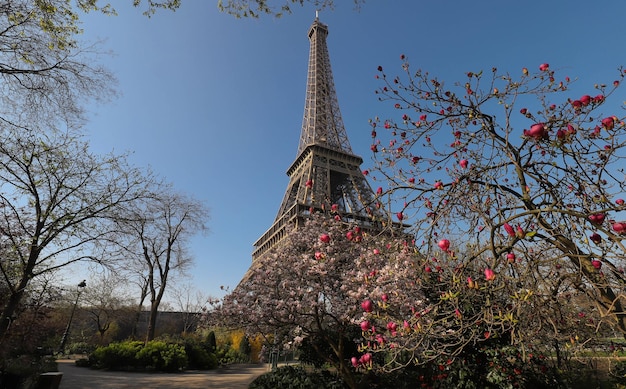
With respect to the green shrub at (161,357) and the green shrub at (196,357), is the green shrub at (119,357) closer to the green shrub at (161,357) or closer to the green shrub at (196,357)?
the green shrub at (161,357)

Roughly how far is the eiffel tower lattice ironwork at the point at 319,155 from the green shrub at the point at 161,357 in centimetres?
1271

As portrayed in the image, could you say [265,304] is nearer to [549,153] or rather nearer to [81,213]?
[81,213]

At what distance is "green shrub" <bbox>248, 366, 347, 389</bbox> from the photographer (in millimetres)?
7941

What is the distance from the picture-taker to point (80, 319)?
32.0 meters

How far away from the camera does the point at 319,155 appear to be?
31.5m

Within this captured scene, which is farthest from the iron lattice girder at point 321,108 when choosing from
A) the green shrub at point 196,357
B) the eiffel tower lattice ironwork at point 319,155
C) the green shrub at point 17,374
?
the green shrub at point 17,374

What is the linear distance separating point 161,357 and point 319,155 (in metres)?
21.9

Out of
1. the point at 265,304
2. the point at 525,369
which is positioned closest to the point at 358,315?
the point at 265,304

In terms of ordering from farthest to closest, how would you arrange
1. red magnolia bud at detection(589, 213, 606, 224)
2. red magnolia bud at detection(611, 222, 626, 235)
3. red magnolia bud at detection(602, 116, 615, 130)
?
1. red magnolia bud at detection(602, 116, 615, 130)
2. red magnolia bud at detection(589, 213, 606, 224)
3. red magnolia bud at detection(611, 222, 626, 235)

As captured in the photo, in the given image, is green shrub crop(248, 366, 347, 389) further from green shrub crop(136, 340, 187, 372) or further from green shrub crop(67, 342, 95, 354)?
green shrub crop(67, 342, 95, 354)

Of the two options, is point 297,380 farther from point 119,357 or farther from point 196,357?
point 119,357

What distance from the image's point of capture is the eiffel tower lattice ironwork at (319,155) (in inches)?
1172

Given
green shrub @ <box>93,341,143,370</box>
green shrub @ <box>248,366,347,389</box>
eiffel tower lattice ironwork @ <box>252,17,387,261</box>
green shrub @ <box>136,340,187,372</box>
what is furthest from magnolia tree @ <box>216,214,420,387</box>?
eiffel tower lattice ironwork @ <box>252,17,387,261</box>

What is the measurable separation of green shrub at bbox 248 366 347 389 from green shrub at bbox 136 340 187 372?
7.14 meters
